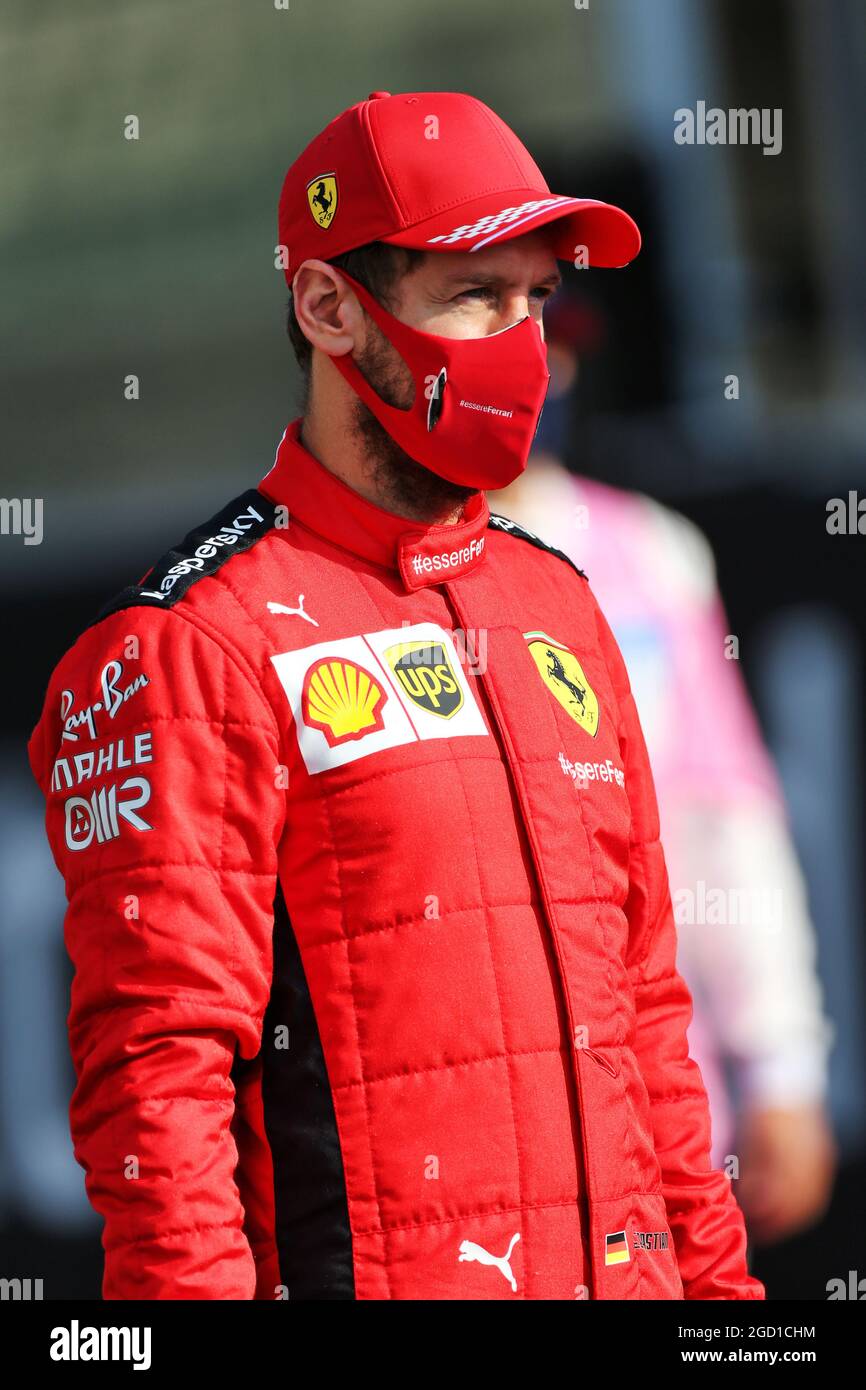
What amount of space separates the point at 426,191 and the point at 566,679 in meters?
0.53

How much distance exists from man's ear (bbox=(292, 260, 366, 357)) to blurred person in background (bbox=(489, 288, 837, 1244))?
1419 mm

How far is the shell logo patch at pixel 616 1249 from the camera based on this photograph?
5.60 feet

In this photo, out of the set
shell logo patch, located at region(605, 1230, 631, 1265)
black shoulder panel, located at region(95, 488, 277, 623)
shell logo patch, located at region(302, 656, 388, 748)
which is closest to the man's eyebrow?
black shoulder panel, located at region(95, 488, 277, 623)

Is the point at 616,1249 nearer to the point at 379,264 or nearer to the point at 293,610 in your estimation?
the point at 293,610

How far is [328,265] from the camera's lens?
1.90 meters

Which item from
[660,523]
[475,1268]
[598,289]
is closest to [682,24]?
[598,289]

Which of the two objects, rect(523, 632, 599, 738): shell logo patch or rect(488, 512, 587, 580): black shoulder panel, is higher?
rect(488, 512, 587, 580): black shoulder panel

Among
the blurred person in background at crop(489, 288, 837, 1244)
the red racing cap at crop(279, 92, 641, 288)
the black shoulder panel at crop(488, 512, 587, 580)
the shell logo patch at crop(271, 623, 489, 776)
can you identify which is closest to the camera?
the shell logo patch at crop(271, 623, 489, 776)

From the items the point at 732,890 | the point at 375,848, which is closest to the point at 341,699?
the point at 375,848

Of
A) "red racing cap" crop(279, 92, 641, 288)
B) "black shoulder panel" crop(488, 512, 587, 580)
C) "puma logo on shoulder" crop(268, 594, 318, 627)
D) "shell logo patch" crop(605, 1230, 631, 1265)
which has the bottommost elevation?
"shell logo patch" crop(605, 1230, 631, 1265)

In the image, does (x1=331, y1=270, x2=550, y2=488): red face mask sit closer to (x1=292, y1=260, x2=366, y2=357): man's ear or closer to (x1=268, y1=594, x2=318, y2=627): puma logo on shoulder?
(x1=292, y1=260, x2=366, y2=357): man's ear

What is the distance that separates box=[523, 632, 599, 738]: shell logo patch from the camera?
6.22 feet

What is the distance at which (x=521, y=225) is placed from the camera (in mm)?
1762

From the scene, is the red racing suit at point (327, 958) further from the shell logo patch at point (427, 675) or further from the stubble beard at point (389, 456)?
the stubble beard at point (389, 456)
